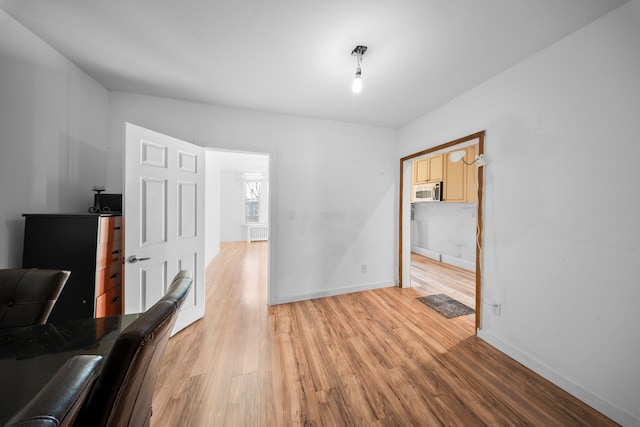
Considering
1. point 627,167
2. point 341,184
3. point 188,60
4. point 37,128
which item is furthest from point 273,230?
point 627,167

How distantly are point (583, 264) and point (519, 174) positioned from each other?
31.0 inches

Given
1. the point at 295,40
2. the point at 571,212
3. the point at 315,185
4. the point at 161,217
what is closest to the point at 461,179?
the point at 571,212

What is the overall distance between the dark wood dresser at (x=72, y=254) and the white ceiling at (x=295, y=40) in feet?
4.39

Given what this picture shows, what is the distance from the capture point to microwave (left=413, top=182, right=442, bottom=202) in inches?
176

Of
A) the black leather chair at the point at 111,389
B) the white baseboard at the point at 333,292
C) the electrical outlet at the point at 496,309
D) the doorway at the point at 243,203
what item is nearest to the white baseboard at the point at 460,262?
the white baseboard at the point at 333,292

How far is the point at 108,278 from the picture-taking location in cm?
170

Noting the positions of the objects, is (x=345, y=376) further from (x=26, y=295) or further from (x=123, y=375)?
(x=26, y=295)

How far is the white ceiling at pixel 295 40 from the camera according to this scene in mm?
1383

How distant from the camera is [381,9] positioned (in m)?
1.38

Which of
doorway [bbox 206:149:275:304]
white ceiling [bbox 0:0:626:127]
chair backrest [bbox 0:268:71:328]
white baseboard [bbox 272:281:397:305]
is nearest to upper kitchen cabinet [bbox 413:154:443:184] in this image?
white ceiling [bbox 0:0:626:127]

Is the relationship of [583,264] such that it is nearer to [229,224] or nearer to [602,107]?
[602,107]

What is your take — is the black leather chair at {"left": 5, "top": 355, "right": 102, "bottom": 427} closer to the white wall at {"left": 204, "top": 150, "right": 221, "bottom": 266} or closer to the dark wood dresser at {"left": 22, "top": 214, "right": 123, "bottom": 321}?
the dark wood dresser at {"left": 22, "top": 214, "right": 123, "bottom": 321}

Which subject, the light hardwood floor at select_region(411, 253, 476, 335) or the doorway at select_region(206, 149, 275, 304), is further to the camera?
the doorway at select_region(206, 149, 275, 304)

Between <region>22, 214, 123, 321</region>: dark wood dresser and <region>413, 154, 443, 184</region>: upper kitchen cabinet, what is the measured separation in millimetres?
4773
